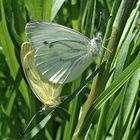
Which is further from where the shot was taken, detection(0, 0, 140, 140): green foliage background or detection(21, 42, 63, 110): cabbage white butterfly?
detection(21, 42, 63, 110): cabbage white butterfly

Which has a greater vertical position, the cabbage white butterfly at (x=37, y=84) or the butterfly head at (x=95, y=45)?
the butterfly head at (x=95, y=45)

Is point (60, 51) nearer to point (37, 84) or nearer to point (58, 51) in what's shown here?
point (58, 51)

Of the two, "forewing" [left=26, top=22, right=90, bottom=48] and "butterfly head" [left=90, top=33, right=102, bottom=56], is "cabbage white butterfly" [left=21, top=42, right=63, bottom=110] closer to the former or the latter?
"forewing" [left=26, top=22, right=90, bottom=48]

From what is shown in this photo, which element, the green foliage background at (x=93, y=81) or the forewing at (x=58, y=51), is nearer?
the green foliage background at (x=93, y=81)

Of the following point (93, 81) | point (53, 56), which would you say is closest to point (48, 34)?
point (53, 56)

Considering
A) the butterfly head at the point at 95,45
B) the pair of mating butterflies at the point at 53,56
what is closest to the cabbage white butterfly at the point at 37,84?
the pair of mating butterflies at the point at 53,56

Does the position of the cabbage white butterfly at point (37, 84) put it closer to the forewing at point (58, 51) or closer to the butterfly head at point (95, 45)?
the forewing at point (58, 51)

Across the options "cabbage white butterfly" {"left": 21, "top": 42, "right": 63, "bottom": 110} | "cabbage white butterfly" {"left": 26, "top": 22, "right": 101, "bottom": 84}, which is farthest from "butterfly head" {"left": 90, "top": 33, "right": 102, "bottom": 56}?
"cabbage white butterfly" {"left": 21, "top": 42, "right": 63, "bottom": 110}

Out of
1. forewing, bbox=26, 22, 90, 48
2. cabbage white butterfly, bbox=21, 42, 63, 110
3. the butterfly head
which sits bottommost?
cabbage white butterfly, bbox=21, 42, 63, 110
